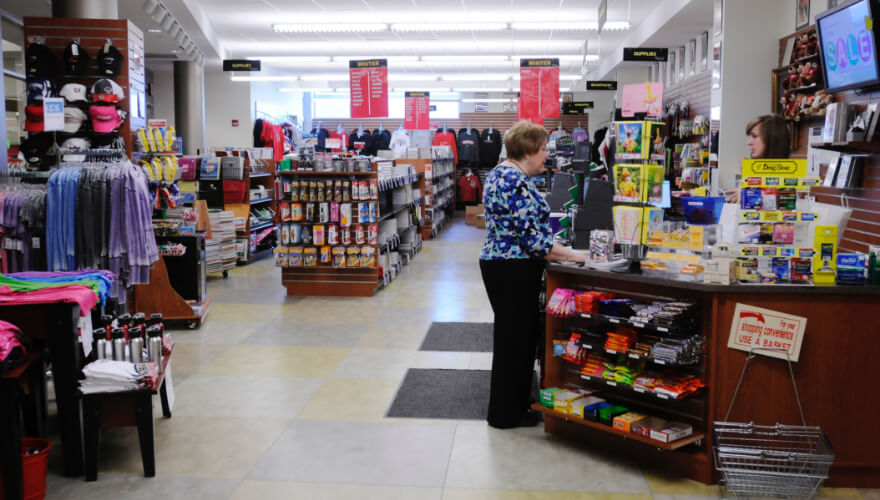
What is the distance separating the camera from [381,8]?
39.8 feet

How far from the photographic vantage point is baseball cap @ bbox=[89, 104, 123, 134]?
6219 mm

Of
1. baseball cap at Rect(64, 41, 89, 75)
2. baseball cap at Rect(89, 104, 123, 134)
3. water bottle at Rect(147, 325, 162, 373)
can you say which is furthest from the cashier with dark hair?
baseball cap at Rect(64, 41, 89, 75)

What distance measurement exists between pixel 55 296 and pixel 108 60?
3531 mm

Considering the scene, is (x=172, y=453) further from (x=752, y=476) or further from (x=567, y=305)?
(x=752, y=476)

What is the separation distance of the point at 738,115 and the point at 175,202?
574 cm

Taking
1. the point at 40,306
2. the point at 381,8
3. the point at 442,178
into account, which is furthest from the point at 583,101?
the point at 40,306

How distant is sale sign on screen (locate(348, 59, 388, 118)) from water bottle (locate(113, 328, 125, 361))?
9.56 metres

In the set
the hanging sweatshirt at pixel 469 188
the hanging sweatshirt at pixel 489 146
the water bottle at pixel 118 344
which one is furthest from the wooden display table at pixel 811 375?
the hanging sweatshirt at pixel 489 146

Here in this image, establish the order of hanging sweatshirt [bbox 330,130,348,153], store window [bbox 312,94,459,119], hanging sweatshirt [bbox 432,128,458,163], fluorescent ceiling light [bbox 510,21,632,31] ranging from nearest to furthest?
1. hanging sweatshirt [bbox 330,130,348,153]
2. fluorescent ceiling light [bbox 510,21,632,31]
3. hanging sweatshirt [bbox 432,128,458,163]
4. store window [bbox 312,94,459,119]

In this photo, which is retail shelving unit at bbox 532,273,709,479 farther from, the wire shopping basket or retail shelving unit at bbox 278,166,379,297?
retail shelving unit at bbox 278,166,379,297

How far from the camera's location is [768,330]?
3430 millimetres

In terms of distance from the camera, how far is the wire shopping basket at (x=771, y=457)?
3328 mm

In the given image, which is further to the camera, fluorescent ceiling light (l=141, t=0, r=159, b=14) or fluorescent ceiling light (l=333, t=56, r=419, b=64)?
fluorescent ceiling light (l=333, t=56, r=419, b=64)

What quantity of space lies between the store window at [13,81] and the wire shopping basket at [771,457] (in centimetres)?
877
